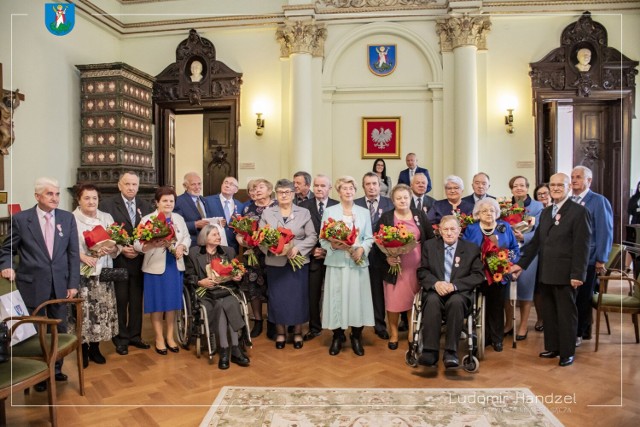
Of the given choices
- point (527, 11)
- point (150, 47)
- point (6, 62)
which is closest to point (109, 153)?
point (6, 62)

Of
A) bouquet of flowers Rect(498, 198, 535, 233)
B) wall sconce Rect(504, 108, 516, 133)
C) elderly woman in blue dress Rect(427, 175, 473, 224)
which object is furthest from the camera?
wall sconce Rect(504, 108, 516, 133)

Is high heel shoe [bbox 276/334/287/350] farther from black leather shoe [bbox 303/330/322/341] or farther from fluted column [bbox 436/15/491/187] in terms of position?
fluted column [bbox 436/15/491/187]

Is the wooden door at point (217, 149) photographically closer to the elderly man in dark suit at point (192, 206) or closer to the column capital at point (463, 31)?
the elderly man in dark suit at point (192, 206)

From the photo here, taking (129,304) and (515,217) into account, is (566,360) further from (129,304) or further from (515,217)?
(129,304)

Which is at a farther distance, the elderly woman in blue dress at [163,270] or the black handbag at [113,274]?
the elderly woman in blue dress at [163,270]

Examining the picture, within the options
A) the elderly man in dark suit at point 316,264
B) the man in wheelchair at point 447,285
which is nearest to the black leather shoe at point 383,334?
the elderly man in dark suit at point 316,264

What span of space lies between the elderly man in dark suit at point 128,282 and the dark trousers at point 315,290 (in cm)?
180

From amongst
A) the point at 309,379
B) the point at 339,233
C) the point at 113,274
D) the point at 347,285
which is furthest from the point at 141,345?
the point at 339,233

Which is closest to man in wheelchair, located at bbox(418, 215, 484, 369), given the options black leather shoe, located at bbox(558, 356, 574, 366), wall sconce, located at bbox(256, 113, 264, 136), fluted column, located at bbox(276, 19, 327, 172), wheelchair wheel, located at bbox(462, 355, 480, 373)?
wheelchair wheel, located at bbox(462, 355, 480, 373)

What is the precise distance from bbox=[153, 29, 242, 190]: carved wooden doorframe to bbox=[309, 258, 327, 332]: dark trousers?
528cm

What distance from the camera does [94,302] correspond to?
14.3ft

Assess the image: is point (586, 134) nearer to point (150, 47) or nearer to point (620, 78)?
point (620, 78)

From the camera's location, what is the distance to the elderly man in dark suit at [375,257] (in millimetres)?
5137

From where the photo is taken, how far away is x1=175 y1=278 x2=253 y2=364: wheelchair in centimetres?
452
